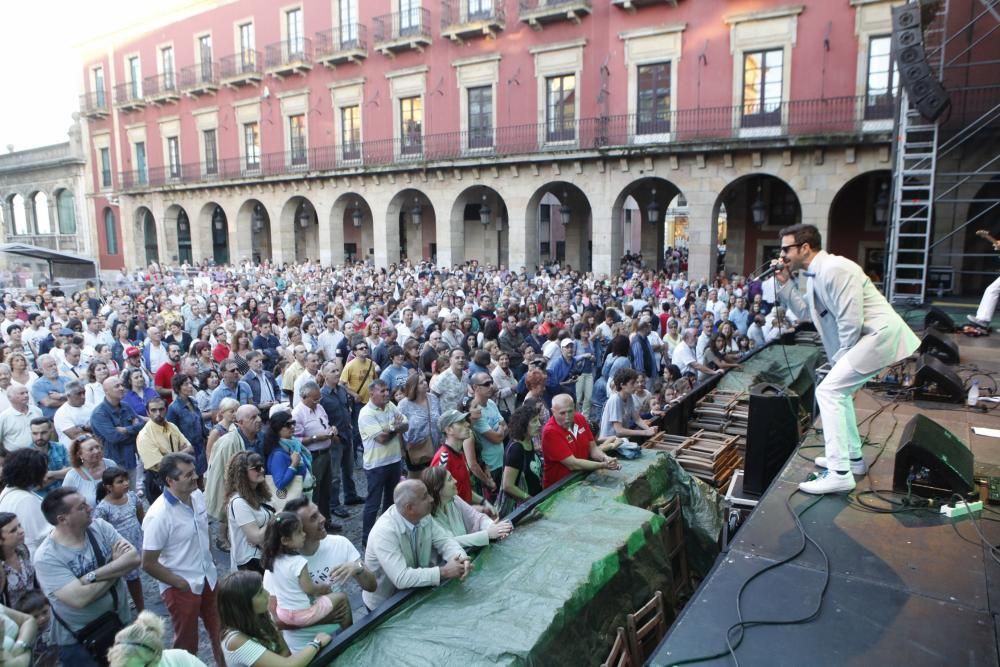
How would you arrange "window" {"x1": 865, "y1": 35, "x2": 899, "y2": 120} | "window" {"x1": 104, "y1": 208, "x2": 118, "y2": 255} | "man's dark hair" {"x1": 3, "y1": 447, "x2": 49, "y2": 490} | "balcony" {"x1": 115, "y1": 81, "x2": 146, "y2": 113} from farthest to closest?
"window" {"x1": 104, "y1": 208, "x2": 118, "y2": 255} < "balcony" {"x1": 115, "y1": 81, "x2": 146, "y2": 113} < "window" {"x1": 865, "y1": 35, "x2": 899, "y2": 120} < "man's dark hair" {"x1": 3, "y1": 447, "x2": 49, "y2": 490}

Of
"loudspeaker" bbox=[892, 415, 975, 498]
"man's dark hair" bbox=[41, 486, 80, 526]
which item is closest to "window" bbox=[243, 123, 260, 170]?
"man's dark hair" bbox=[41, 486, 80, 526]

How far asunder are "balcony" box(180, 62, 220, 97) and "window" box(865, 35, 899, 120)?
26.1 metres

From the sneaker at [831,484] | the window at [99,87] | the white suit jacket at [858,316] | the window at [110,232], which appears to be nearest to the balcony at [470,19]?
the white suit jacket at [858,316]

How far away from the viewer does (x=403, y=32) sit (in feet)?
78.4

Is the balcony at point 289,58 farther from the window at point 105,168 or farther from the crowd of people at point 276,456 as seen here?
the crowd of people at point 276,456

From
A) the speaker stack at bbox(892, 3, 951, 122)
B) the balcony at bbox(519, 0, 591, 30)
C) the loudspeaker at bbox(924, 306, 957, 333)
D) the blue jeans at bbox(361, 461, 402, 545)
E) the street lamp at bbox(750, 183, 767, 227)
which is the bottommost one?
the blue jeans at bbox(361, 461, 402, 545)

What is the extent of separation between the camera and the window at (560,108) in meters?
21.1

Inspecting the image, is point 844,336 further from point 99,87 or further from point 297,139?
point 99,87

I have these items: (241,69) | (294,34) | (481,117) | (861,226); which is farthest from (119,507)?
(241,69)

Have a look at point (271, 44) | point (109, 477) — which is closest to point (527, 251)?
point (271, 44)

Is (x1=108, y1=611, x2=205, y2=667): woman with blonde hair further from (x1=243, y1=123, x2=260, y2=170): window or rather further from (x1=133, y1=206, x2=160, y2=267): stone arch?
(x1=133, y1=206, x2=160, y2=267): stone arch

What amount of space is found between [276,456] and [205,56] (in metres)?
31.2

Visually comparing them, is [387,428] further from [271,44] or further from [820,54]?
[271,44]

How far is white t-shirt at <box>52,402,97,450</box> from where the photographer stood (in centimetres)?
633
